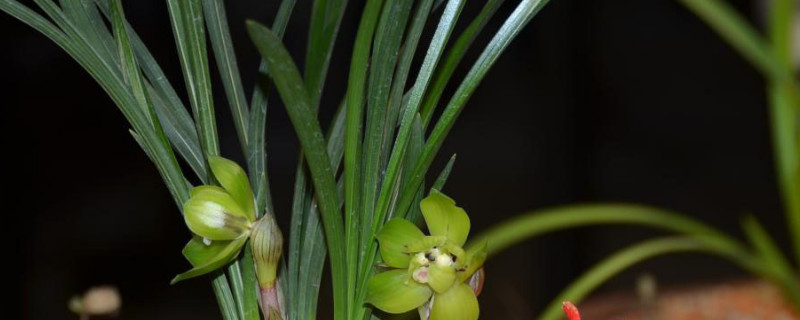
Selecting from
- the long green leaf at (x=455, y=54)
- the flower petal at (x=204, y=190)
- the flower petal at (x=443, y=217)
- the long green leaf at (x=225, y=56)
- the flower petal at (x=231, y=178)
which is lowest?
the flower petal at (x=204, y=190)

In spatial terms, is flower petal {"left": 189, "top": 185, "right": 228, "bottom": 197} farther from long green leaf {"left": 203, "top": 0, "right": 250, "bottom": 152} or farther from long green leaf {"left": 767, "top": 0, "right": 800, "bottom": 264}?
long green leaf {"left": 767, "top": 0, "right": 800, "bottom": 264}

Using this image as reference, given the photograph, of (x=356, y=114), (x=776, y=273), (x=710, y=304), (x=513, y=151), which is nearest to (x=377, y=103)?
(x=356, y=114)

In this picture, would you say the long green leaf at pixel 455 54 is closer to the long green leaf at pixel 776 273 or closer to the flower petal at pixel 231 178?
the flower petal at pixel 231 178

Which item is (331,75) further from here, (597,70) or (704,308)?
(704,308)

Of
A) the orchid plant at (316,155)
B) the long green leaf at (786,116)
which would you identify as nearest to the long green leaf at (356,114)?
the orchid plant at (316,155)

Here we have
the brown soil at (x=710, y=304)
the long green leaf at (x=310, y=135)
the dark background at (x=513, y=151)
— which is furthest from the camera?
the brown soil at (x=710, y=304)

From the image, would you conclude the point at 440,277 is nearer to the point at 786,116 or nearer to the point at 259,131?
the point at 259,131

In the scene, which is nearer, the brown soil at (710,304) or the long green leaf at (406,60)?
the long green leaf at (406,60)
